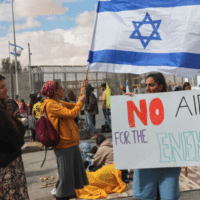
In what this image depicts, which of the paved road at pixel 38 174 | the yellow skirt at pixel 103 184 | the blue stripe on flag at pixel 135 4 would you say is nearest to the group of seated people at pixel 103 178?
the yellow skirt at pixel 103 184

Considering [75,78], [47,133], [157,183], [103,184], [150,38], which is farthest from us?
[75,78]

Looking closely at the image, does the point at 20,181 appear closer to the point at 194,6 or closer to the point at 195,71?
the point at 195,71

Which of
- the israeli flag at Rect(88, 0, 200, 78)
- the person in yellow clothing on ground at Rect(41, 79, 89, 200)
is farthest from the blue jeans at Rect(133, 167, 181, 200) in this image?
the person in yellow clothing on ground at Rect(41, 79, 89, 200)

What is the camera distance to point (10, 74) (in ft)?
72.0

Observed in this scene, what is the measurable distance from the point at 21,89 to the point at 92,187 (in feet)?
58.7

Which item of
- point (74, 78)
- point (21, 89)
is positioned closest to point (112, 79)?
point (74, 78)

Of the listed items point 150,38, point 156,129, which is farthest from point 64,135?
point 150,38

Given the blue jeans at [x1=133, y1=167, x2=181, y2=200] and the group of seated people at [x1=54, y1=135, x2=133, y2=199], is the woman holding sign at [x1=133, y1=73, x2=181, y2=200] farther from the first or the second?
the group of seated people at [x1=54, y1=135, x2=133, y2=199]

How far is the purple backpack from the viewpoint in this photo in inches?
135

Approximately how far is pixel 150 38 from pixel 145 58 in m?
0.21

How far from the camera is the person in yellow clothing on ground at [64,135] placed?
137 inches

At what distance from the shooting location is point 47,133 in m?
3.47

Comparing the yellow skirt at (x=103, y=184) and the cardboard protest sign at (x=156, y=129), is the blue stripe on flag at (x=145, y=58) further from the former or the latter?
the yellow skirt at (x=103, y=184)

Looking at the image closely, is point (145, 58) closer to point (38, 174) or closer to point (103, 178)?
point (103, 178)
